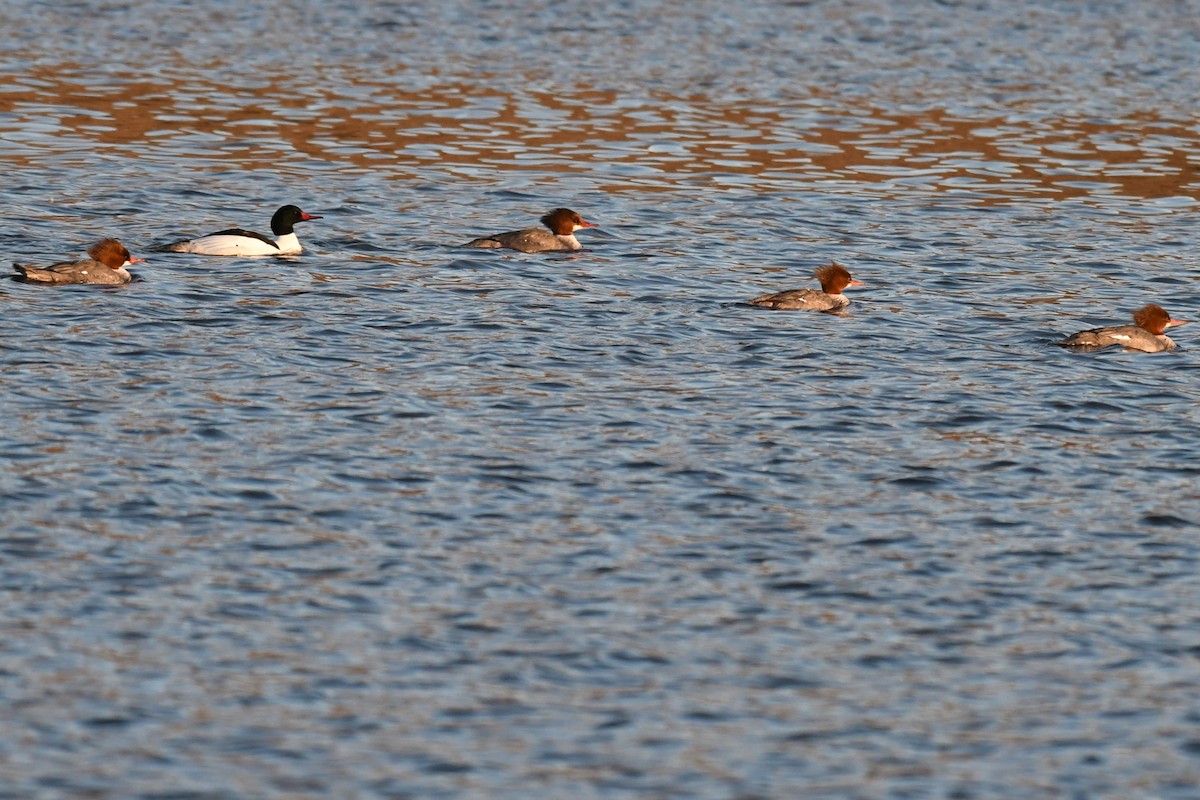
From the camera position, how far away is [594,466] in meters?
16.4

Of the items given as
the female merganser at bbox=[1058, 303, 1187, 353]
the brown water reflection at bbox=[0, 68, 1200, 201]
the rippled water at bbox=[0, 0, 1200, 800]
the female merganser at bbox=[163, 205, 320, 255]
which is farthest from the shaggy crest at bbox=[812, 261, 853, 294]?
the brown water reflection at bbox=[0, 68, 1200, 201]

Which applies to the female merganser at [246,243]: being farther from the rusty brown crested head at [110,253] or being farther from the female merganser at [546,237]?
the female merganser at [546,237]

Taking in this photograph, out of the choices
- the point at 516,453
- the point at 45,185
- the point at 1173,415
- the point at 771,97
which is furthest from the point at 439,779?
the point at 771,97

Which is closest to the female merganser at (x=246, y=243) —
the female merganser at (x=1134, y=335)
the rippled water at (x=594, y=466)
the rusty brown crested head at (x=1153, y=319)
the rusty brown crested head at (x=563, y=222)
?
the rippled water at (x=594, y=466)

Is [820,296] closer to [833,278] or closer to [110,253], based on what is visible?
[833,278]

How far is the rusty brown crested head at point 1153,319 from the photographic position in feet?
68.4

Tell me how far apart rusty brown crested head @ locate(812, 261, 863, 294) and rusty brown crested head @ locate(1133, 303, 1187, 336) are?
11.0 feet

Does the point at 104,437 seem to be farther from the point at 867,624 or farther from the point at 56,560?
the point at 867,624

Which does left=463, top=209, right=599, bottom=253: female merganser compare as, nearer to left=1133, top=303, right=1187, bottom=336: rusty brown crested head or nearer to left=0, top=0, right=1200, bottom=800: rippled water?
left=0, top=0, right=1200, bottom=800: rippled water

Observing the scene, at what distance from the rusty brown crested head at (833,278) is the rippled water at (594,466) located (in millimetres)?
450

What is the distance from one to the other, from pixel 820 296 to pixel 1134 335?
11.8ft

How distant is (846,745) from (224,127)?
23857 millimetres

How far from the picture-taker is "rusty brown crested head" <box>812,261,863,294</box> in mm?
22609

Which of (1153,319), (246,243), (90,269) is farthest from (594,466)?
(246,243)
